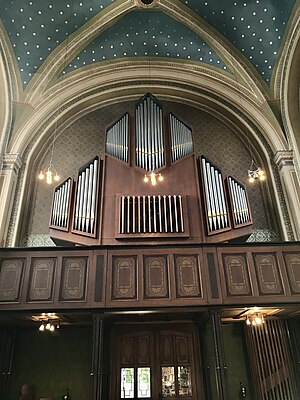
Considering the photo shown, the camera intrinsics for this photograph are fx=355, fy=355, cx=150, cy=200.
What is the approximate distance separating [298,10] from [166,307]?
9.36 m

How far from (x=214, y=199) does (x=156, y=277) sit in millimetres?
2935

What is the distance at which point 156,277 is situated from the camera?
8.69 metres

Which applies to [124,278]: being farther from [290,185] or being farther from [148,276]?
[290,185]

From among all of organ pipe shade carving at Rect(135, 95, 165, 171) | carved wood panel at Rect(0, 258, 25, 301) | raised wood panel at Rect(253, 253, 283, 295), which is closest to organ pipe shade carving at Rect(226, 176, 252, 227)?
raised wood panel at Rect(253, 253, 283, 295)

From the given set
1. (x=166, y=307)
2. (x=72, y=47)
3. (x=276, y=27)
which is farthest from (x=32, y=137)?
(x=276, y=27)

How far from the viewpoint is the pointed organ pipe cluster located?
971cm

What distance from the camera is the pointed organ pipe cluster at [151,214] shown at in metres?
9.71

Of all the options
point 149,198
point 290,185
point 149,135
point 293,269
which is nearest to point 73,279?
point 149,198

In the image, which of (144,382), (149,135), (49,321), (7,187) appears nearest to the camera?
(49,321)

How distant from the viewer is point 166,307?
328 inches

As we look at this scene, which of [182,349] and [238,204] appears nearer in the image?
[238,204]

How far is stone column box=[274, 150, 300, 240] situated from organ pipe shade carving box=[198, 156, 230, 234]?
8.21 ft

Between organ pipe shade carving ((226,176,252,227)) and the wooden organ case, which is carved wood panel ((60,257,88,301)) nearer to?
the wooden organ case

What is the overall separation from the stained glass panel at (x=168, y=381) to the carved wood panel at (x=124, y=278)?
2888mm
